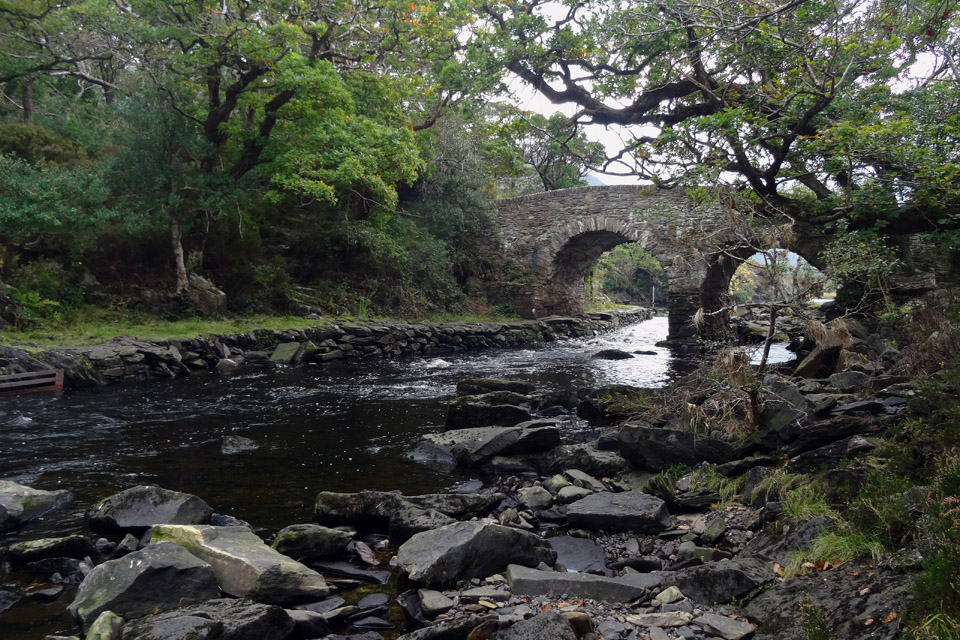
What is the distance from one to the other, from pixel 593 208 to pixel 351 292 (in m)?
9.64

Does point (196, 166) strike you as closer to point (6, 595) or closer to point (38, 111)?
point (38, 111)

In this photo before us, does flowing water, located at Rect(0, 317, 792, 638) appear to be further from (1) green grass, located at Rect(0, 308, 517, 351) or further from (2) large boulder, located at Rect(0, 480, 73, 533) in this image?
(1) green grass, located at Rect(0, 308, 517, 351)

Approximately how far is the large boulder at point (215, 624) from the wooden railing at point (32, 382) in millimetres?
8710

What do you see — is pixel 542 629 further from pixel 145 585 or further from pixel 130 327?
pixel 130 327

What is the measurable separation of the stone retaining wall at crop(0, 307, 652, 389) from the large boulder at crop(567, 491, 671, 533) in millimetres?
9578

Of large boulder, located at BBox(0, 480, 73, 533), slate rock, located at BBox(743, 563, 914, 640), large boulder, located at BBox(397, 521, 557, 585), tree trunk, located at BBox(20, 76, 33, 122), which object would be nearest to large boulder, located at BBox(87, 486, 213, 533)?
large boulder, located at BBox(0, 480, 73, 533)

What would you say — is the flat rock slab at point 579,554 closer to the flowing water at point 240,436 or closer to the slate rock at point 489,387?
the flowing water at point 240,436

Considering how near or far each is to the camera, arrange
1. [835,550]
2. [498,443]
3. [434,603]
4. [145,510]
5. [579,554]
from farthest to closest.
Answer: [498,443] → [145,510] → [579,554] → [434,603] → [835,550]

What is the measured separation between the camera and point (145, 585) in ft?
10.0

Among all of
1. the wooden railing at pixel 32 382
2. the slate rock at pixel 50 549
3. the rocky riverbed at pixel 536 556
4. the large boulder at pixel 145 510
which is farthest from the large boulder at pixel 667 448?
the wooden railing at pixel 32 382

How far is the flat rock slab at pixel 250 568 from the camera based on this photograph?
10.5 ft

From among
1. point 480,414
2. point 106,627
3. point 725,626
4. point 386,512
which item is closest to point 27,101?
point 480,414

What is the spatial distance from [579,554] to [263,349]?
38.6 ft

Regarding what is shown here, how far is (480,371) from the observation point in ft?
43.3
